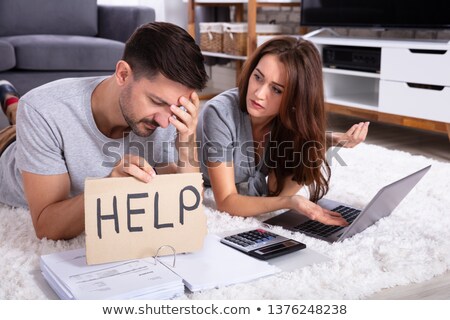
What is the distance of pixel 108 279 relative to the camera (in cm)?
107

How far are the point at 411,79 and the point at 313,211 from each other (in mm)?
1379

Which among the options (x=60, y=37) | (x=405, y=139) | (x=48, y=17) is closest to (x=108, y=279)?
(x=405, y=139)

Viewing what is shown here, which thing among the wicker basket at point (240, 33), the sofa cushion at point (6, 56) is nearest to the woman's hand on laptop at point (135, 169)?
the sofa cushion at point (6, 56)

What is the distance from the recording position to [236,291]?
3.58 ft

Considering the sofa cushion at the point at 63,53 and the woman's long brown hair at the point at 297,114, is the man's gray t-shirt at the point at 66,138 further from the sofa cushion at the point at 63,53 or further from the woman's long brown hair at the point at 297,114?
the sofa cushion at the point at 63,53

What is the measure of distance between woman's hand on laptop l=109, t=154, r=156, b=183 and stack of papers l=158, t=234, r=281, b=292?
20 centimetres

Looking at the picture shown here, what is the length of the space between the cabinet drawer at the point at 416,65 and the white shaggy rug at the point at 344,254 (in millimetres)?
743

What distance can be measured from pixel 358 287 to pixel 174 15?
3641 millimetres

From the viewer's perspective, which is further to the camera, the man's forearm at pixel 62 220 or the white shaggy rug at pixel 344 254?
the man's forearm at pixel 62 220

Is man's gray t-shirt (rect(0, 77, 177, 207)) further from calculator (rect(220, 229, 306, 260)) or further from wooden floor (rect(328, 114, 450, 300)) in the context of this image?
wooden floor (rect(328, 114, 450, 300))

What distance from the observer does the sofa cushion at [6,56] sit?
106 inches
